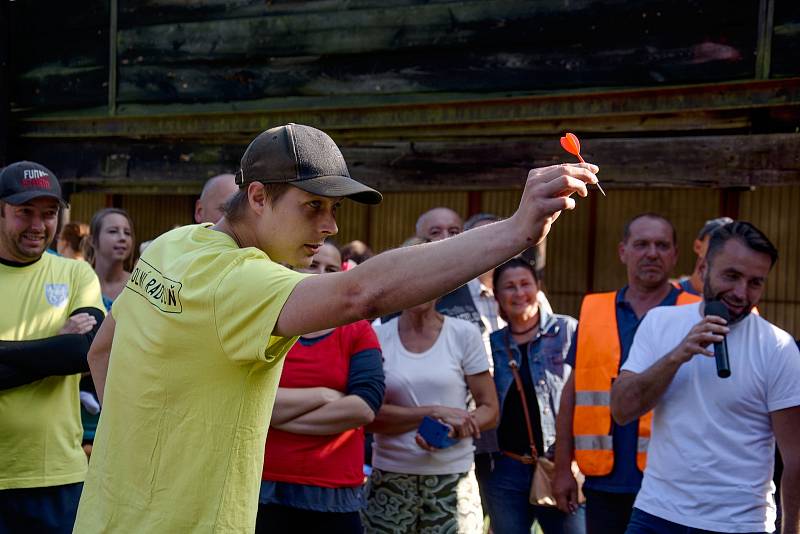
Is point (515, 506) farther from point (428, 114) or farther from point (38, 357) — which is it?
point (428, 114)

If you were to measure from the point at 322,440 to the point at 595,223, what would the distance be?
6.28 meters

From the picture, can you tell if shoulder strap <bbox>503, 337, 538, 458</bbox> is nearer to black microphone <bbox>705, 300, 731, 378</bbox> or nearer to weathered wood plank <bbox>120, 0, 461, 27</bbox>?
black microphone <bbox>705, 300, 731, 378</bbox>

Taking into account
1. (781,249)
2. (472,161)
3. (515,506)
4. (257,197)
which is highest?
(472,161)

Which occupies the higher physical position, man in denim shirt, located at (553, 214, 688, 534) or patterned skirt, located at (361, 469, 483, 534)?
man in denim shirt, located at (553, 214, 688, 534)

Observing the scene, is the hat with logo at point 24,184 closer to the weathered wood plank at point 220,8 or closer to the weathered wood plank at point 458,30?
the weathered wood plank at point 458,30

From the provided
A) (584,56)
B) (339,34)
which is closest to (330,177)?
(584,56)

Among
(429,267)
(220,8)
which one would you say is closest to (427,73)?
(220,8)

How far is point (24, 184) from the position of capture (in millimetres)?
4613

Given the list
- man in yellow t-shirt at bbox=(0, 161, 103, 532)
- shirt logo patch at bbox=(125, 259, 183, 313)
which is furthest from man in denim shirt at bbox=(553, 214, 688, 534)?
shirt logo patch at bbox=(125, 259, 183, 313)

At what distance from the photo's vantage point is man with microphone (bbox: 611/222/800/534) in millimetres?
4113

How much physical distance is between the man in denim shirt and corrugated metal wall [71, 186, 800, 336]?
4444mm

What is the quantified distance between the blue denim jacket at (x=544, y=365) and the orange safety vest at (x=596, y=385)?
0.33m

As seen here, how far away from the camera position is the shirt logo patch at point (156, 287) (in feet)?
8.27

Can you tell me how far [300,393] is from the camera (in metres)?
4.96
